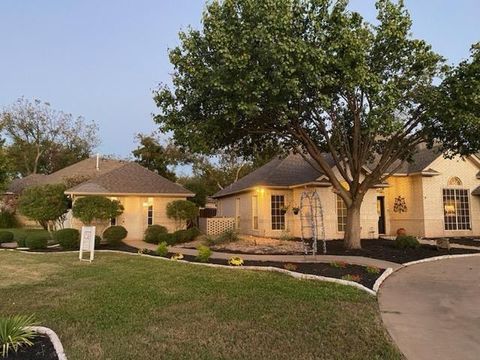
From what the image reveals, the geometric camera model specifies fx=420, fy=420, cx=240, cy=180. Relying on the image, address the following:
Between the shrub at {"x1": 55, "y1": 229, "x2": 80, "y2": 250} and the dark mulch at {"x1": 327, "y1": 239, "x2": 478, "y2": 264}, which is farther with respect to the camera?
the shrub at {"x1": 55, "y1": 229, "x2": 80, "y2": 250}

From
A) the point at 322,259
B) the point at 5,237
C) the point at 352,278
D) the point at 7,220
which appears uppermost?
the point at 7,220

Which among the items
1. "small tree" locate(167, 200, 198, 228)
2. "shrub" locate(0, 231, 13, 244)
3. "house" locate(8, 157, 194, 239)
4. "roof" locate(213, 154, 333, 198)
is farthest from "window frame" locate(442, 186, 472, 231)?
"shrub" locate(0, 231, 13, 244)

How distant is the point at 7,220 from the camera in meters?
35.2

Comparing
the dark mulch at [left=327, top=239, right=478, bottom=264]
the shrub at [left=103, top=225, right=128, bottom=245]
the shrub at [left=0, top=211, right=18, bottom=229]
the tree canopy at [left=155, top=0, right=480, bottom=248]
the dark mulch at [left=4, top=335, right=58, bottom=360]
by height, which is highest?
the tree canopy at [left=155, top=0, right=480, bottom=248]

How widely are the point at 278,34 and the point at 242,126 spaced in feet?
13.7

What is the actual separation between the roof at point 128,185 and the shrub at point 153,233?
7.50ft

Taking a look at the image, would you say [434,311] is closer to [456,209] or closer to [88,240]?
[88,240]

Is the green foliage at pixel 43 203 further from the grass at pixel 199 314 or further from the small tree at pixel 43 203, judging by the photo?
the grass at pixel 199 314

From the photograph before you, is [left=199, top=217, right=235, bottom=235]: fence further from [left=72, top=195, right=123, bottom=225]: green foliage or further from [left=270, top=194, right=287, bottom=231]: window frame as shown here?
[left=72, top=195, right=123, bottom=225]: green foliage

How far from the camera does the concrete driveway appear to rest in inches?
→ 223

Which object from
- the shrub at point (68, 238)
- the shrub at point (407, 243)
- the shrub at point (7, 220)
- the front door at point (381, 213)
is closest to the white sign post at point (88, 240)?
the shrub at point (68, 238)

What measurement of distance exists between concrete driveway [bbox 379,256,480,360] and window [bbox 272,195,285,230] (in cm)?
1065

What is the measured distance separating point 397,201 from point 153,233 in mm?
12651

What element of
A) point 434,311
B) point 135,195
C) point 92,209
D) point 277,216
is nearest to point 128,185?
point 135,195
